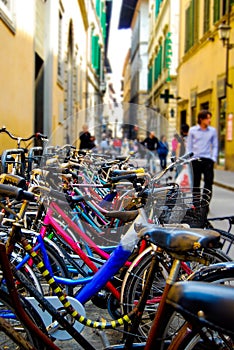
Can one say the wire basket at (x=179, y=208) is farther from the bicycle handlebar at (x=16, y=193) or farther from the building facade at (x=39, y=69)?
the building facade at (x=39, y=69)

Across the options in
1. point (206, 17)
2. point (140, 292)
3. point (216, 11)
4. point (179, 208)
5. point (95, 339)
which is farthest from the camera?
point (206, 17)

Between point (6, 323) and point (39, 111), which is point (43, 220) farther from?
point (39, 111)

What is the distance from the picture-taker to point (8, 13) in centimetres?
761

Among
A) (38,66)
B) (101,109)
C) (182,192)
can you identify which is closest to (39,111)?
(38,66)

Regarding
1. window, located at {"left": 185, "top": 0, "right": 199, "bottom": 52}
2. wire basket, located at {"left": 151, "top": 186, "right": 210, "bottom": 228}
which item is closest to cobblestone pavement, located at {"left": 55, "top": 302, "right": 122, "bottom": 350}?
wire basket, located at {"left": 151, "top": 186, "right": 210, "bottom": 228}

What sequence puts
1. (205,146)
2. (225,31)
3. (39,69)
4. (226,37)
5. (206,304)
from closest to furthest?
(206,304), (205,146), (39,69), (225,31), (226,37)

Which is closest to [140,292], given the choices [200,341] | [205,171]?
[200,341]

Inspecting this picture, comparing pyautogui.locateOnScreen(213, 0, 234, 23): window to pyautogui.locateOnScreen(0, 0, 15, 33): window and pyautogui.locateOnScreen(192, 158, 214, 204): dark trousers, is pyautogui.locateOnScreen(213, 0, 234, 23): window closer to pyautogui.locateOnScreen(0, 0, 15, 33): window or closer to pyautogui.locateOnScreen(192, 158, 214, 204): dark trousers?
pyautogui.locateOnScreen(192, 158, 214, 204): dark trousers

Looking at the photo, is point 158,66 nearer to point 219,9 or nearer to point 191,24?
point 191,24

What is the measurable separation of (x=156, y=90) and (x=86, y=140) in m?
27.1

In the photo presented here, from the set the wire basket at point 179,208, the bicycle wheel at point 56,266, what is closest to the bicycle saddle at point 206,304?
the bicycle wheel at point 56,266

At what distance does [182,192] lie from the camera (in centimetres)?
372

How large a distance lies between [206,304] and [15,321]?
124 centimetres

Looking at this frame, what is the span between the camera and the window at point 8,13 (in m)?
7.23
